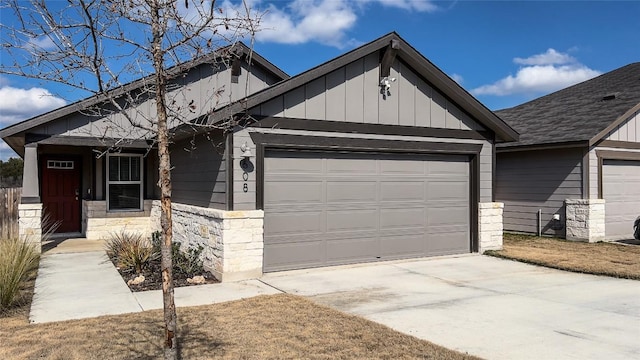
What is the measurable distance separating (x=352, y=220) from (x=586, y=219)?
24.8 ft

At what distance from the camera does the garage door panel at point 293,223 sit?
30.3 ft

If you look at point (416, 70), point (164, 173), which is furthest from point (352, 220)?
point (164, 173)

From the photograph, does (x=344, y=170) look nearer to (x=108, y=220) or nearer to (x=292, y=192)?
(x=292, y=192)

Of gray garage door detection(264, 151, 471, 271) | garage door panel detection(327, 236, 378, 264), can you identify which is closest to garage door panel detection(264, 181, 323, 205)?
gray garage door detection(264, 151, 471, 271)

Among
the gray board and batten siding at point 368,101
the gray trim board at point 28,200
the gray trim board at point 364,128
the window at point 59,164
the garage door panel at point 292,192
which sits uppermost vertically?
the gray board and batten siding at point 368,101

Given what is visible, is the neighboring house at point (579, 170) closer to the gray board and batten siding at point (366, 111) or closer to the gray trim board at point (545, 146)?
the gray trim board at point (545, 146)

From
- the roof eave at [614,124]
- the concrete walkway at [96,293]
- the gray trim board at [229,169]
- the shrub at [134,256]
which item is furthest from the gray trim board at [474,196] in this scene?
the shrub at [134,256]

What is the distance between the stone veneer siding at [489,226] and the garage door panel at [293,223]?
4.11 metres

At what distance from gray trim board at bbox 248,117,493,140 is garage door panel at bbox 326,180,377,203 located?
1055 millimetres

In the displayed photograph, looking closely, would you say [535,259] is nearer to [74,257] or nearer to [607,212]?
[607,212]

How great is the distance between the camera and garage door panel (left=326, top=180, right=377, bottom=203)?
9.91 metres

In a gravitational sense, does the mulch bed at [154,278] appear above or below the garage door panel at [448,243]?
below

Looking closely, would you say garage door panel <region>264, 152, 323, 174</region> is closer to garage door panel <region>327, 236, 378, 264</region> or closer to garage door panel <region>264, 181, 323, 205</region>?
garage door panel <region>264, 181, 323, 205</region>

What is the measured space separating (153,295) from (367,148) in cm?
499
